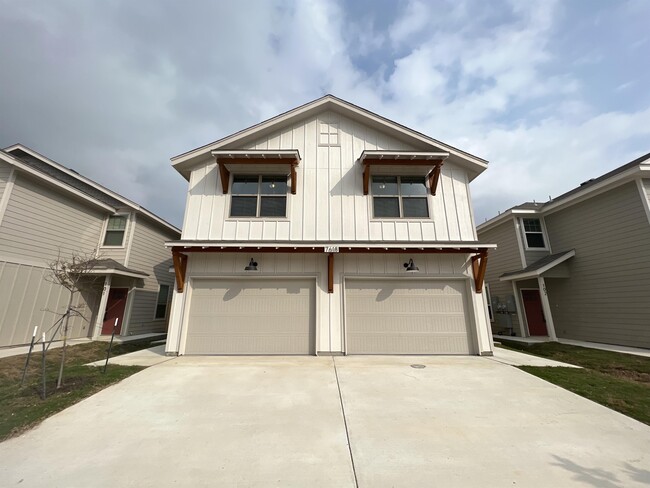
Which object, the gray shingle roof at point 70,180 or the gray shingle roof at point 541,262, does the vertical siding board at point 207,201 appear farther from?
the gray shingle roof at point 541,262

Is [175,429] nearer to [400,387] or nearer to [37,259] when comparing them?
[400,387]

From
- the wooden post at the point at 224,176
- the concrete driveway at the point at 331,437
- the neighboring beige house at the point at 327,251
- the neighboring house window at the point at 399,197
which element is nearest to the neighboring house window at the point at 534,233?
the neighboring beige house at the point at 327,251

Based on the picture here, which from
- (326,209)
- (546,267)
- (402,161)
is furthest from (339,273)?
(546,267)

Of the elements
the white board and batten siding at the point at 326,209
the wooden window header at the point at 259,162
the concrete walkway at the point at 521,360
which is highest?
the wooden window header at the point at 259,162

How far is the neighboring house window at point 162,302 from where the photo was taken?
1423 cm

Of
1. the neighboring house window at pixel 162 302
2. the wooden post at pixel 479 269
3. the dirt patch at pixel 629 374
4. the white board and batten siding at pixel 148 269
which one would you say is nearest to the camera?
the dirt patch at pixel 629 374

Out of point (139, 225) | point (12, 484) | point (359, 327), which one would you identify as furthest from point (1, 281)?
point (359, 327)

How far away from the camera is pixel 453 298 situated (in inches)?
327

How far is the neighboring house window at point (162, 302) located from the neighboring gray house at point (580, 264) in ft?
57.3

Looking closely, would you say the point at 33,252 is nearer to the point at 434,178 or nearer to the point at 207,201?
the point at 207,201

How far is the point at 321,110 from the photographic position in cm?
988

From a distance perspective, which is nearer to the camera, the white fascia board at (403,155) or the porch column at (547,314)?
the white fascia board at (403,155)

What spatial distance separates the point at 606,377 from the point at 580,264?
7.57 metres

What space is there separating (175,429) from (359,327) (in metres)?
5.38
